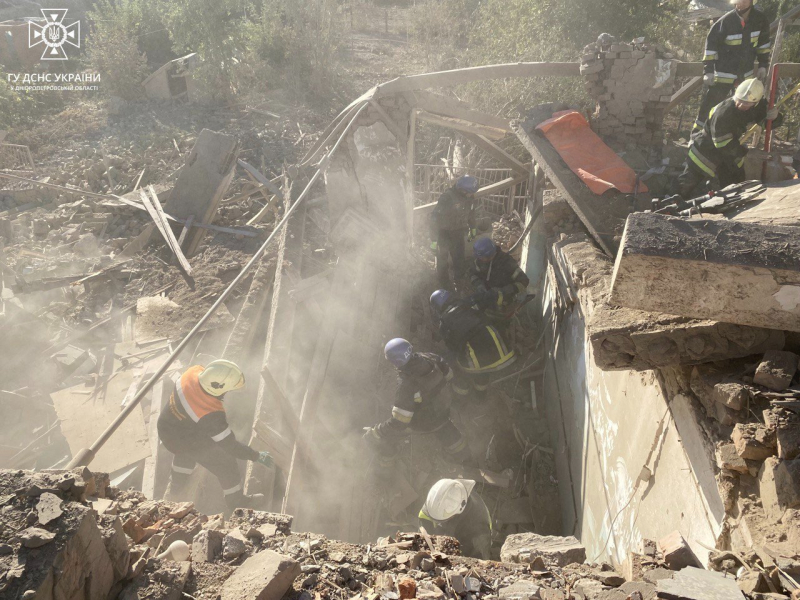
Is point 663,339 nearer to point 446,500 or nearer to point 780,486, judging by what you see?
point 780,486

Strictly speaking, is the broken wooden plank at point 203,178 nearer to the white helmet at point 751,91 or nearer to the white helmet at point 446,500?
the white helmet at point 446,500

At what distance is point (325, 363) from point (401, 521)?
6.14 feet

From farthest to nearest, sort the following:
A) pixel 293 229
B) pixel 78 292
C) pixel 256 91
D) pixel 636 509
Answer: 1. pixel 256 91
2. pixel 78 292
3. pixel 293 229
4. pixel 636 509

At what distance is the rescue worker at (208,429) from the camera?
4719mm

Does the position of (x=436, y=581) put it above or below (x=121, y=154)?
below

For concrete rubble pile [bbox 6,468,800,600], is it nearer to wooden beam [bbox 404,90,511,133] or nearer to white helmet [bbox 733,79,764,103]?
white helmet [bbox 733,79,764,103]

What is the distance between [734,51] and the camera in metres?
6.39

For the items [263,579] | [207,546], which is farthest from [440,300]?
[263,579]

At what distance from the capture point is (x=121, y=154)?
542 inches

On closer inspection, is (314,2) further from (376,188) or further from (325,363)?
(325,363)

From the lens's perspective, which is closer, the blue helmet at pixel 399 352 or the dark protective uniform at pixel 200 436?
the dark protective uniform at pixel 200 436

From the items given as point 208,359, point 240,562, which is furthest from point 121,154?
point 240,562

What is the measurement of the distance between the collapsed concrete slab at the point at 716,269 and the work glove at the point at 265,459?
3.69 metres

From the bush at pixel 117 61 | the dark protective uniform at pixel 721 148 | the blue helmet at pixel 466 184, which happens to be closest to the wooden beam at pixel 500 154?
the blue helmet at pixel 466 184
